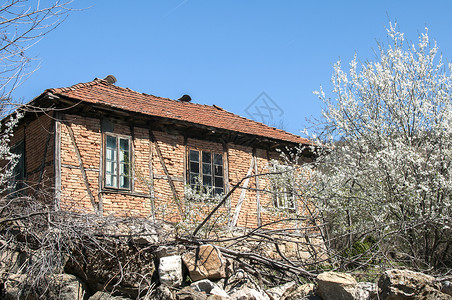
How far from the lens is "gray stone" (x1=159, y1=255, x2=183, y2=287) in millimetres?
6477

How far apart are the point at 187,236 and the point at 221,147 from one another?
6.08m

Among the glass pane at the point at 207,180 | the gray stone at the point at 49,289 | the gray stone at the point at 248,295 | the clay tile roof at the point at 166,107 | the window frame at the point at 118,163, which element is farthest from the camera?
the glass pane at the point at 207,180

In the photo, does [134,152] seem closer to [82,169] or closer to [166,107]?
[82,169]

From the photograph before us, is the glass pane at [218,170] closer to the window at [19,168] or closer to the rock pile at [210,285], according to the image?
the window at [19,168]

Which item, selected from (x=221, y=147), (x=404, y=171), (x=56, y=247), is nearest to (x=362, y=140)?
(x=404, y=171)

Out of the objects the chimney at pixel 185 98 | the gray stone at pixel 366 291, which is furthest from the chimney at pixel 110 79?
the gray stone at pixel 366 291

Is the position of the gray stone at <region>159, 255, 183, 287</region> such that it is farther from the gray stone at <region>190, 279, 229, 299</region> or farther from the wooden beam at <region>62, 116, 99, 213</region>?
the wooden beam at <region>62, 116, 99, 213</region>

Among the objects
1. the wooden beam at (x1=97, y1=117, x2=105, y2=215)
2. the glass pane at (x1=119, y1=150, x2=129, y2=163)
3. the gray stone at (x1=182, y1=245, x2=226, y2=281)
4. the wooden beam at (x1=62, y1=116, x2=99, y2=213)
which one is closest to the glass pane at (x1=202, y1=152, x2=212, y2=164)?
the glass pane at (x1=119, y1=150, x2=129, y2=163)

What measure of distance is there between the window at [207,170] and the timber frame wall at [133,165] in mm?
151

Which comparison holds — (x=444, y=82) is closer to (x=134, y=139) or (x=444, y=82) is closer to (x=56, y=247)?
(x=134, y=139)

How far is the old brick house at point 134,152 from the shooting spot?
1051 cm

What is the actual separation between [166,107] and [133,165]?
2322 mm

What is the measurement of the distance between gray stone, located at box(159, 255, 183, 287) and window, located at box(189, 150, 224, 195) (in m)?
5.53

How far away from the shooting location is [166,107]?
42.8ft
